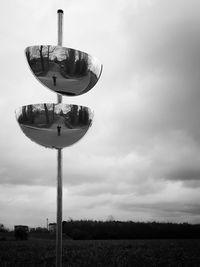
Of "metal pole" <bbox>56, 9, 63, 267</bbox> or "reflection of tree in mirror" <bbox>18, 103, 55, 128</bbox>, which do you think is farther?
"metal pole" <bbox>56, 9, 63, 267</bbox>

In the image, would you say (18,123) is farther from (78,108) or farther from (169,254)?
(169,254)

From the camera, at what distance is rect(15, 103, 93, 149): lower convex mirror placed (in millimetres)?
4055

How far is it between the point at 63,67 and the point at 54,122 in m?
0.62

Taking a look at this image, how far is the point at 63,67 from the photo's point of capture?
4051 millimetres

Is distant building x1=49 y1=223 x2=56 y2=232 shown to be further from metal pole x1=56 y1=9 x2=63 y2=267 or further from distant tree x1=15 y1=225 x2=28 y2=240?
metal pole x1=56 y1=9 x2=63 y2=267

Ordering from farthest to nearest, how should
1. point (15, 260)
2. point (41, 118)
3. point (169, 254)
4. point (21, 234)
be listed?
1. point (21, 234)
2. point (169, 254)
3. point (15, 260)
4. point (41, 118)

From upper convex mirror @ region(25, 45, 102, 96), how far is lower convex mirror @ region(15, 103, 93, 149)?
0.32m

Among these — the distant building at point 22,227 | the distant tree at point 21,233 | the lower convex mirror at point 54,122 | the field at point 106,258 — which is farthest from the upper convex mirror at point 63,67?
the distant building at point 22,227

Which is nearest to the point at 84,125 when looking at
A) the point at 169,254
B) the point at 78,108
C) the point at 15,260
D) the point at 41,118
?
the point at 78,108

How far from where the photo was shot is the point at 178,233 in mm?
15758

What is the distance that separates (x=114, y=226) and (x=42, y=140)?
12.3 m

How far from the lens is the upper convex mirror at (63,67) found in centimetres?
400


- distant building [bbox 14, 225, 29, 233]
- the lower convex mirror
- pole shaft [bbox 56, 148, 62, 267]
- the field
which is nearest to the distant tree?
distant building [bbox 14, 225, 29, 233]

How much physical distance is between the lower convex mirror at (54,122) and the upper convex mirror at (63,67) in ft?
1.04
